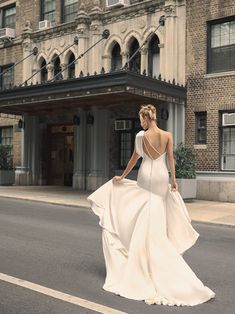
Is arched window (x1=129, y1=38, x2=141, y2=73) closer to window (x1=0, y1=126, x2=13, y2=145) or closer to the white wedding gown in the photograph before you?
window (x1=0, y1=126, x2=13, y2=145)

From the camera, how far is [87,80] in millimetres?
17297

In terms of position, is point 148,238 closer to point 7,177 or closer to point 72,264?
point 72,264

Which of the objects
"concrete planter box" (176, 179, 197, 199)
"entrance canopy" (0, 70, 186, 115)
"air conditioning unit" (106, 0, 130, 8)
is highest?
"air conditioning unit" (106, 0, 130, 8)

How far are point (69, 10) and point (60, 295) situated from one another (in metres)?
20.7

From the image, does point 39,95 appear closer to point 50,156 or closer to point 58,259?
point 50,156

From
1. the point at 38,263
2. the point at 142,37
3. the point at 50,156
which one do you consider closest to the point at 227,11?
the point at 142,37

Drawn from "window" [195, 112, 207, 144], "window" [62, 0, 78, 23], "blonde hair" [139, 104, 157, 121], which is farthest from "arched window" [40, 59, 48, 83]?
"blonde hair" [139, 104, 157, 121]

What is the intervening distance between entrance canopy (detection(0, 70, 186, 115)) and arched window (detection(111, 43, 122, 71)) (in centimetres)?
207

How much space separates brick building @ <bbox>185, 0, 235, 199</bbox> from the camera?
18.2 meters

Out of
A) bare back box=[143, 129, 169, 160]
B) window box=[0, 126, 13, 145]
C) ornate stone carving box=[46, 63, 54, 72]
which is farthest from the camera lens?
window box=[0, 126, 13, 145]

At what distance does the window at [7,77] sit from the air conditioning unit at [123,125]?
862cm

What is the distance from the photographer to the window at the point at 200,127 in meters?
18.9

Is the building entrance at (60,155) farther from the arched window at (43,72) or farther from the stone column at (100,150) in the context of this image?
the stone column at (100,150)

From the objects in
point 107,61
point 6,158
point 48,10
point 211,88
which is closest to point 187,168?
point 211,88
